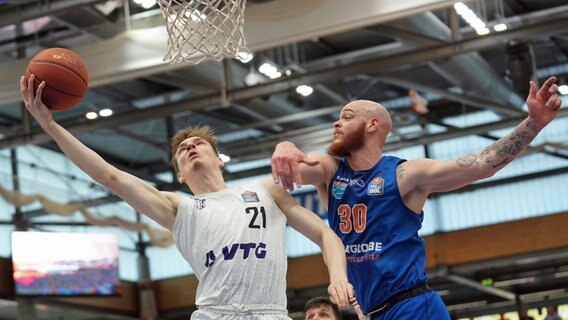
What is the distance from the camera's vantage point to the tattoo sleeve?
18.6ft

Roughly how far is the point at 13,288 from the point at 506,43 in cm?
1100

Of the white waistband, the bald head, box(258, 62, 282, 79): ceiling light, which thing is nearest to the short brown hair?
the bald head

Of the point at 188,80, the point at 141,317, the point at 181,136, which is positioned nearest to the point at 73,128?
the point at 188,80

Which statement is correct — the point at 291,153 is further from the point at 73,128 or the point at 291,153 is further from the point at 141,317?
the point at 141,317

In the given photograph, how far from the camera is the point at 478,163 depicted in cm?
584

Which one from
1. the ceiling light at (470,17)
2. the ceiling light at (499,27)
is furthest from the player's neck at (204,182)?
the ceiling light at (499,27)

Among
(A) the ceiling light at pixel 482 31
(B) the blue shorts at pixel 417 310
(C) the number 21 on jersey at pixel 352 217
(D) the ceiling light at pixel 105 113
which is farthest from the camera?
(D) the ceiling light at pixel 105 113

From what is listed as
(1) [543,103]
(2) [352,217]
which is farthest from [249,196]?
(1) [543,103]

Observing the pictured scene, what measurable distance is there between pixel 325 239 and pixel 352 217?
1.49ft

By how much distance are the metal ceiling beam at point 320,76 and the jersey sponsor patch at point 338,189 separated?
32.8 feet

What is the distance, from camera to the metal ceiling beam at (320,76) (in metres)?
15.7

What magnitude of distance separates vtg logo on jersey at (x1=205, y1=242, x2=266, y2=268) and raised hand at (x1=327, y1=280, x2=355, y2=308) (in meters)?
0.57

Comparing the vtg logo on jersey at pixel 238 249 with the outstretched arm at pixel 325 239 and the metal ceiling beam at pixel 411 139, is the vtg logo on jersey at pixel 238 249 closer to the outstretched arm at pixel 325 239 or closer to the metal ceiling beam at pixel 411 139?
the outstretched arm at pixel 325 239

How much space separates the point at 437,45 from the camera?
1574 centimetres
